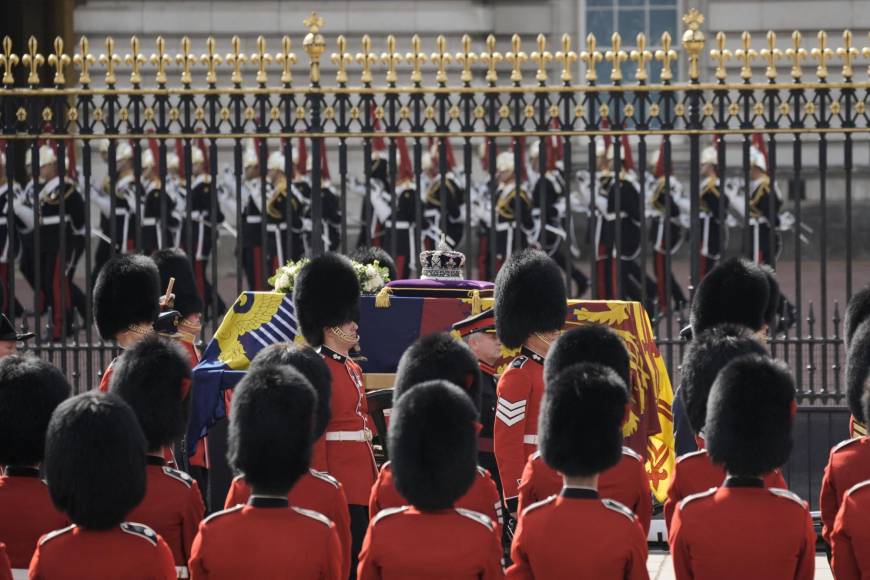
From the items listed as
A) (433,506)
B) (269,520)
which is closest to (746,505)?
(433,506)

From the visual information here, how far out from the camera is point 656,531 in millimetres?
6996

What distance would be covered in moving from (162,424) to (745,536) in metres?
1.72

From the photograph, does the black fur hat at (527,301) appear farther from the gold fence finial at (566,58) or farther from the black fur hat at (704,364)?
the gold fence finial at (566,58)

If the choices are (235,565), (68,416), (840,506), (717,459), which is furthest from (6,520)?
(840,506)

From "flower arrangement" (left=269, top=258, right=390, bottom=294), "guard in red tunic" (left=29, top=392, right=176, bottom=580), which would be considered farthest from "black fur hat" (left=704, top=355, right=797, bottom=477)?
"flower arrangement" (left=269, top=258, right=390, bottom=294)

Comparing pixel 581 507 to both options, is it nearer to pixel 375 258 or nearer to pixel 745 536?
pixel 745 536

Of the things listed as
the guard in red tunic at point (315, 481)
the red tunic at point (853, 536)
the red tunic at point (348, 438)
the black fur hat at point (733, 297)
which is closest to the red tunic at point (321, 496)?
the guard in red tunic at point (315, 481)

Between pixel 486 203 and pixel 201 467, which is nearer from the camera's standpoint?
pixel 201 467

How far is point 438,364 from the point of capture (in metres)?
5.10

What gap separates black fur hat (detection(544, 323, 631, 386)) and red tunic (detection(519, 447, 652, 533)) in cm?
32

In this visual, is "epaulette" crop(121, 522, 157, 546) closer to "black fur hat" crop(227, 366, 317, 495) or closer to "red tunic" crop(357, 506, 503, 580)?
"black fur hat" crop(227, 366, 317, 495)

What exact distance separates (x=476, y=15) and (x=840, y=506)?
13432mm

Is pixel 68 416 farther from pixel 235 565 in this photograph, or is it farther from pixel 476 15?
pixel 476 15

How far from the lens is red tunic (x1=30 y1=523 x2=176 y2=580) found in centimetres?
411
